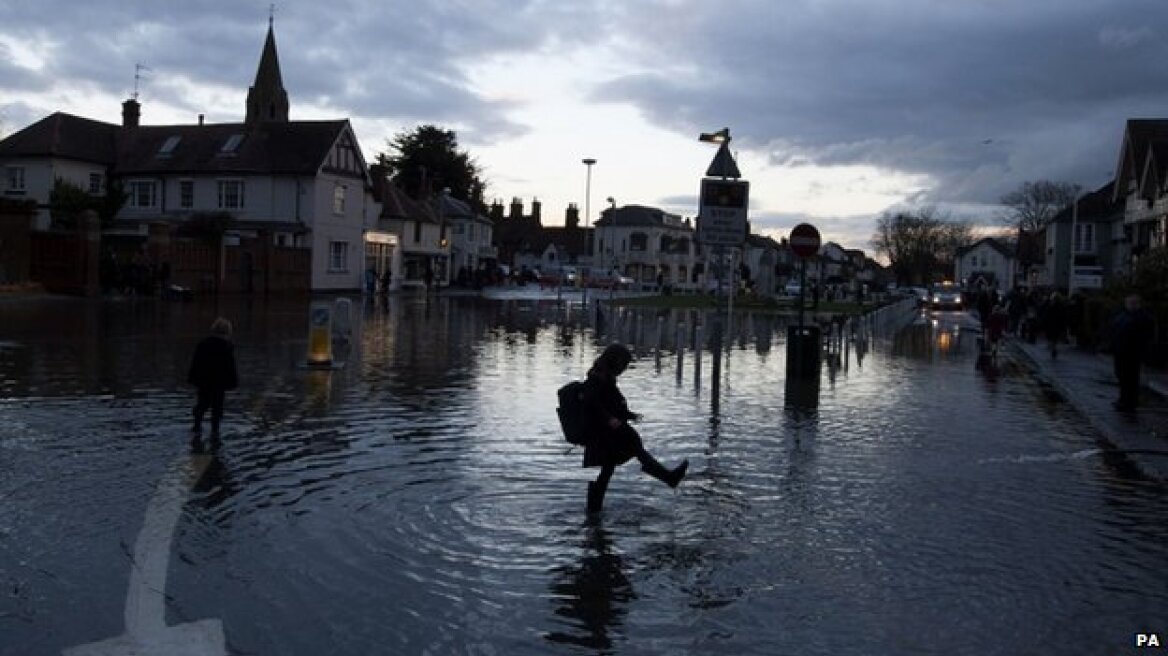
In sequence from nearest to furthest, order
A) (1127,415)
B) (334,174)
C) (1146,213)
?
(1127,415) < (1146,213) < (334,174)

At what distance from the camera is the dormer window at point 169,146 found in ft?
185

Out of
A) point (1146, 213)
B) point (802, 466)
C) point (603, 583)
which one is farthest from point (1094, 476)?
point (1146, 213)

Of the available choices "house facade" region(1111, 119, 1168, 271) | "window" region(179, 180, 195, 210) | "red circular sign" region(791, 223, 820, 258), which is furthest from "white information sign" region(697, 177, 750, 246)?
"window" region(179, 180, 195, 210)

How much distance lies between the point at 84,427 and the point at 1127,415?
12721 mm

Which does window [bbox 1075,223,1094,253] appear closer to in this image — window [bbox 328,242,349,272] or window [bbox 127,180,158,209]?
window [bbox 328,242,349,272]

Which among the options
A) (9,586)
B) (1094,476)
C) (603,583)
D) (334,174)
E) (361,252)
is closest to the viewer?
(9,586)

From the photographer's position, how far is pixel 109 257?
39.7 metres

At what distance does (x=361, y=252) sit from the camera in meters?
60.2

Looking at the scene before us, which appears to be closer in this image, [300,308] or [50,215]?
[300,308]

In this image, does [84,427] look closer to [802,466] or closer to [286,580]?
[286,580]

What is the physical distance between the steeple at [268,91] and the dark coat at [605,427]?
2931 inches

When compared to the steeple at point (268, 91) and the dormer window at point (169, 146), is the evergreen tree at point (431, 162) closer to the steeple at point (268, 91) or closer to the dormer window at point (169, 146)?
the steeple at point (268, 91)

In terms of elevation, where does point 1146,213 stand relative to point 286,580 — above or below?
above

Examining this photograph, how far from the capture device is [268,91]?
7831 cm
